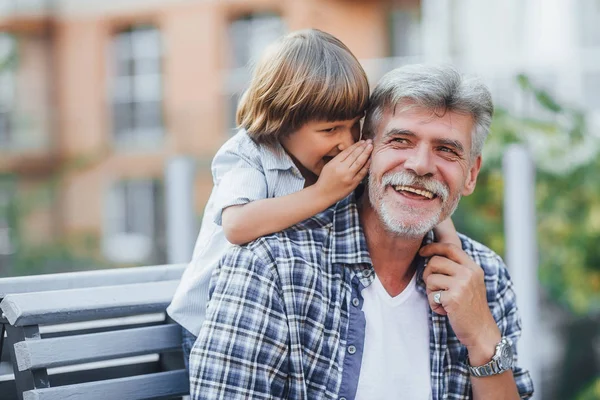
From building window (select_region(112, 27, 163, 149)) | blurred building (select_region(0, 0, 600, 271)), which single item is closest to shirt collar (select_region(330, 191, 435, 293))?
blurred building (select_region(0, 0, 600, 271))

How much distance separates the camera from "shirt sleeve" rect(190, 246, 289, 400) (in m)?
2.07

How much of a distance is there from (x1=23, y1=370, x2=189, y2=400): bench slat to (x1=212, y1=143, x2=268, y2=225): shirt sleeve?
435 millimetres

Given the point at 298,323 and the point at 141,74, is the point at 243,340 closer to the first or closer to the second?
the point at 298,323

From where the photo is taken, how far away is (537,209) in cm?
608

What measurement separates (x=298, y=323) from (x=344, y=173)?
391 millimetres

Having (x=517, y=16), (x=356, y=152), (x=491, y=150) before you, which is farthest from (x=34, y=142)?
(x=356, y=152)

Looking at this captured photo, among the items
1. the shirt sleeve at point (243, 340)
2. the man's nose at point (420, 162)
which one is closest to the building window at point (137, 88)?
the man's nose at point (420, 162)

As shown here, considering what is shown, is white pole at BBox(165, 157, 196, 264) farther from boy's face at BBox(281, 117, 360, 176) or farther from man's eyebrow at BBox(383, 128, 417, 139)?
man's eyebrow at BBox(383, 128, 417, 139)

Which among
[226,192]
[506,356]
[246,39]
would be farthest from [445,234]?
[246,39]

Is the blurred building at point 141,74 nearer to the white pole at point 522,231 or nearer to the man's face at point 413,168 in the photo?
the white pole at point 522,231

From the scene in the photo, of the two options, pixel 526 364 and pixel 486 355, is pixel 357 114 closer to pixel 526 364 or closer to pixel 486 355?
pixel 486 355

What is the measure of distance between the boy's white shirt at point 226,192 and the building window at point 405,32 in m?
11.8

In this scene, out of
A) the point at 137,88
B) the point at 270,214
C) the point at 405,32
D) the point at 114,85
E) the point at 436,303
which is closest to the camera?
the point at 270,214

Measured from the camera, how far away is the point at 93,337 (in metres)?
2.26
